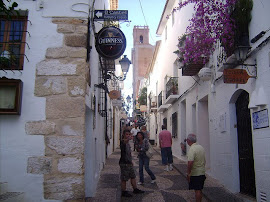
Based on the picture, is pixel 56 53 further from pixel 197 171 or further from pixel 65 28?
pixel 197 171

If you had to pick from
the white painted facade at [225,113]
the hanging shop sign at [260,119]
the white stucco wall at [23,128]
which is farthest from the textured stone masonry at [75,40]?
the hanging shop sign at [260,119]

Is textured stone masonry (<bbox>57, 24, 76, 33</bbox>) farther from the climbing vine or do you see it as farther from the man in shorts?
the climbing vine

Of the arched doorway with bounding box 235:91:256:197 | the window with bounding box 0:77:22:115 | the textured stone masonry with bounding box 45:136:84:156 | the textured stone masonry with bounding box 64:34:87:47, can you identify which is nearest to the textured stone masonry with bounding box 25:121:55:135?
the textured stone masonry with bounding box 45:136:84:156

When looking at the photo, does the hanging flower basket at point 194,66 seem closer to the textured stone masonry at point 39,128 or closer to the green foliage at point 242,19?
the green foliage at point 242,19

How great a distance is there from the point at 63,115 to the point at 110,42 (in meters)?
1.58

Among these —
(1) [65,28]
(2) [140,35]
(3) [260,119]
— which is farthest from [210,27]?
(2) [140,35]

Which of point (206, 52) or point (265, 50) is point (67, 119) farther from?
point (206, 52)

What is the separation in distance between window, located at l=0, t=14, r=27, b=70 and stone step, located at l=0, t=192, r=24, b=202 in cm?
183

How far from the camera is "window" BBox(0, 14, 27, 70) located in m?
4.20

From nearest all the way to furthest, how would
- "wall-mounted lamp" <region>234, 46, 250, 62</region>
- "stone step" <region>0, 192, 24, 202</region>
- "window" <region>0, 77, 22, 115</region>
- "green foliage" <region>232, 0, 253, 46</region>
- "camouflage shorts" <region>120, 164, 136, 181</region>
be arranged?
"stone step" <region>0, 192, 24, 202</region>, "window" <region>0, 77, 22, 115</region>, "wall-mounted lamp" <region>234, 46, 250, 62</region>, "green foliage" <region>232, 0, 253, 46</region>, "camouflage shorts" <region>120, 164, 136, 181</region>

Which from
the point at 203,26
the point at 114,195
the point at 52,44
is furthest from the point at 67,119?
the point at 203,26

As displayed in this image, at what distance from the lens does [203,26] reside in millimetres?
6387

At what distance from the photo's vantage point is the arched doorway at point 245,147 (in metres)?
5.71

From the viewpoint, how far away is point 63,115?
4066 millimetres
